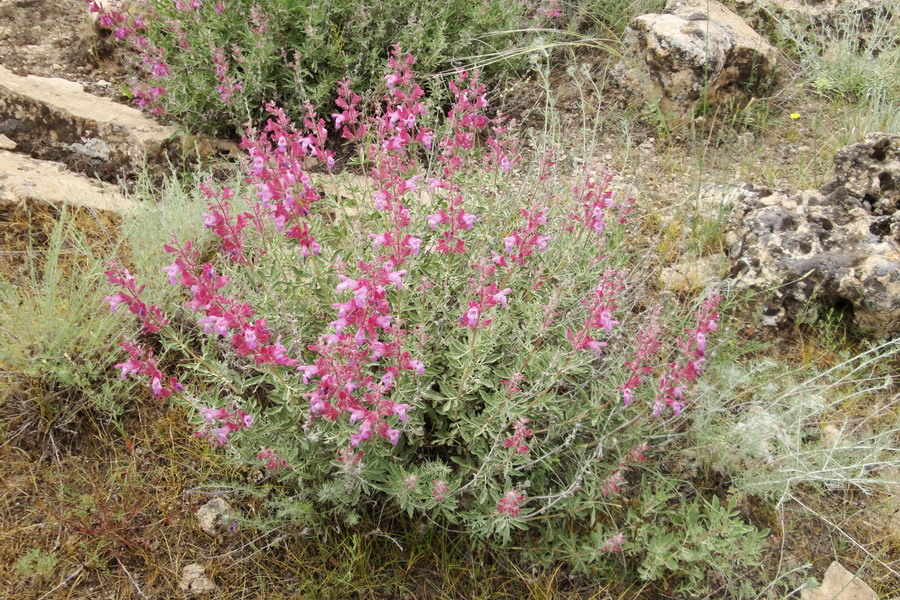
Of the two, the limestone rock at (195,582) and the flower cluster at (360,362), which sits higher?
the flower cluster at (360,362)

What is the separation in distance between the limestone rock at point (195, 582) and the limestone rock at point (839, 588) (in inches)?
100

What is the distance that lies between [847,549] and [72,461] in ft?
12.1

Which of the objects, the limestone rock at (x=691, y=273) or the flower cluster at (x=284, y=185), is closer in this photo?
the flower cluster at (x=284, y=185)

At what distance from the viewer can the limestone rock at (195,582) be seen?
8.21 feet

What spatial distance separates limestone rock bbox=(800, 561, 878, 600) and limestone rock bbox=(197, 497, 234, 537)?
2537 mm

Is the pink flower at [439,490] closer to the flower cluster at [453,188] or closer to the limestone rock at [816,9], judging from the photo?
the flower cluster at [453,188]

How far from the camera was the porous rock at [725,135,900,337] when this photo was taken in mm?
3393

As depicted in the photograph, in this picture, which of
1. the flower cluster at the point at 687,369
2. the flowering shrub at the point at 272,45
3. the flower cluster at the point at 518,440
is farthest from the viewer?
the flowering shrub at the point at 272,45

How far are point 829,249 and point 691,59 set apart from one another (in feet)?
7.00

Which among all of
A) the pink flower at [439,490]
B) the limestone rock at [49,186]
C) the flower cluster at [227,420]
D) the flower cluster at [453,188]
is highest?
the flower cluster at [453,188]

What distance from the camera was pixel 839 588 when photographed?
103 inches

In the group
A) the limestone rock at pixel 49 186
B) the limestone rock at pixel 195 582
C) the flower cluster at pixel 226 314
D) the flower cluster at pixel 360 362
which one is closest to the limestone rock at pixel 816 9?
the flower cluster at pixel 360 362

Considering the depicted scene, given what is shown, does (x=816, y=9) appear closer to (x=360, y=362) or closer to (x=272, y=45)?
(x=272, y=45)

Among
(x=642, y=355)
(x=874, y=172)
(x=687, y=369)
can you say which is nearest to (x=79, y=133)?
(x=642, y=355)
